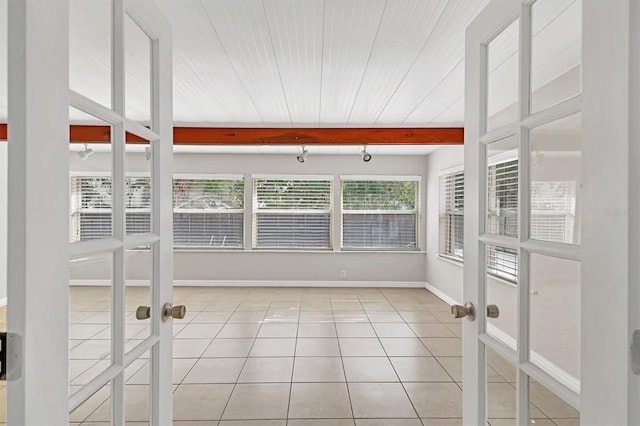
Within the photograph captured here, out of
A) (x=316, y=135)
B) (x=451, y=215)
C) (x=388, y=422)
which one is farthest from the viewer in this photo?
(x=451, y=215)

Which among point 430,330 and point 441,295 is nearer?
point 430,330

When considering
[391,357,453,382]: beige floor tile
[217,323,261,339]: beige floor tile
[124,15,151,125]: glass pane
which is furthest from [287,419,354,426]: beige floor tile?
[124,15,151,125]: glass pane

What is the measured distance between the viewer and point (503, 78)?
3.97 feet

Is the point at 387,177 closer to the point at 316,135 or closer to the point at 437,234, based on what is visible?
the point at 437,234

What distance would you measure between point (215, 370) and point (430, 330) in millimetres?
2333

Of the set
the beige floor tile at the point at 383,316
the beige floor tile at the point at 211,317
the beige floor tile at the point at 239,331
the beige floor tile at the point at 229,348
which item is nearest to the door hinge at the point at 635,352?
the beige floor tile at the point at 229,348

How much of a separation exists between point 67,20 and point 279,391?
2596 mm

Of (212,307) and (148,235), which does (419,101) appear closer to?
(148,235)

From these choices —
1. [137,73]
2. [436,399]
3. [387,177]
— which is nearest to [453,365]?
[436,399]

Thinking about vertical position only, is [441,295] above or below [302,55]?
below

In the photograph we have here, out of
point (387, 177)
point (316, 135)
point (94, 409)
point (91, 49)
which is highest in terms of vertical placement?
point (316, 135)

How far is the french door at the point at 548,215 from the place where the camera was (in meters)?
0.73

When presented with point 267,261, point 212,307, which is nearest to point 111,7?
point 212,307

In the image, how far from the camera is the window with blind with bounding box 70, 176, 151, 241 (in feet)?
2.86
